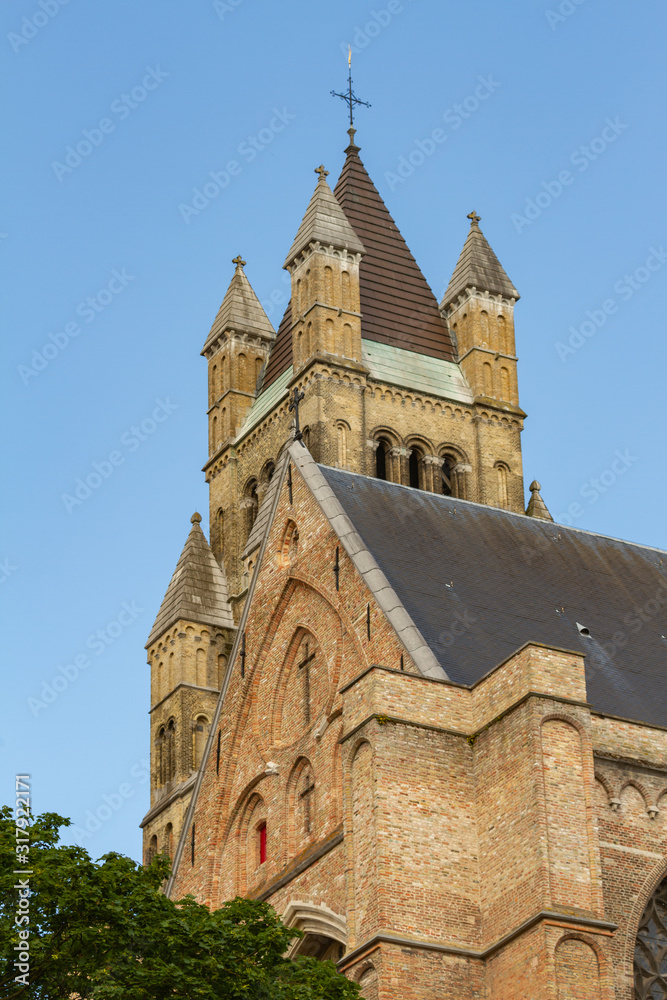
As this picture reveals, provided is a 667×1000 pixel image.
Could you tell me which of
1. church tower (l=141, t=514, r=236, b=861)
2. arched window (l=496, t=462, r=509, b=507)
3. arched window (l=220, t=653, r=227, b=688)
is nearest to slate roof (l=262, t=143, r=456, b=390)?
arched window (l=496, t=462, r=509, b=507)

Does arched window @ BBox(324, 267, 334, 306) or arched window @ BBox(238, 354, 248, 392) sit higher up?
arched window @ BBox(238, 354, 248, 392)

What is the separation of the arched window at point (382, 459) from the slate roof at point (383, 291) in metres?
A: 4.30

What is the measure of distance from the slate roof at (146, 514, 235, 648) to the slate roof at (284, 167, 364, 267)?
984cm

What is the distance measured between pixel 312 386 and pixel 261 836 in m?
29.8

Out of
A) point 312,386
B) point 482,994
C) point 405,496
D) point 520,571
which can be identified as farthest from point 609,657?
point 312,386

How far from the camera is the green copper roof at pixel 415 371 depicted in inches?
2534

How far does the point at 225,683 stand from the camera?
35750mm

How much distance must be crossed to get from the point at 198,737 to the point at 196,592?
522 centimetres

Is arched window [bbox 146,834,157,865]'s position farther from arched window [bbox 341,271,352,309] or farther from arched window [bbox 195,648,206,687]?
arched window [bbox 341,271,352,309]

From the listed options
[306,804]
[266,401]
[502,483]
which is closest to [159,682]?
[266,401]

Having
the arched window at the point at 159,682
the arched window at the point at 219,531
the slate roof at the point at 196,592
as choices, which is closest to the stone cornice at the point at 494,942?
the arched window at the point at 159,682

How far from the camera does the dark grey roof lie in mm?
31688

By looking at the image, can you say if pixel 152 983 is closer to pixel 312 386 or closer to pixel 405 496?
pixel 405 496

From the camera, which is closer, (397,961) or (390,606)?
(397,961)
